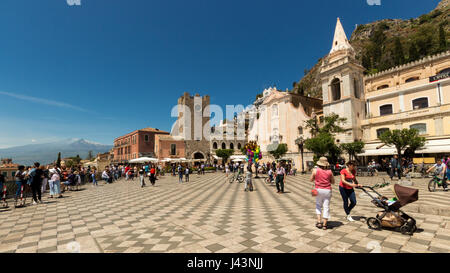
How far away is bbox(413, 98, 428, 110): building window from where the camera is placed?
23638 mm

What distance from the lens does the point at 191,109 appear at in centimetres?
4356

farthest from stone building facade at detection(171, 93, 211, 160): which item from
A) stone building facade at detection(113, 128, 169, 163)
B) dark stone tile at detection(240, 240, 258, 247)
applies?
dark stone tile at detection(240, 240, 258, 247)

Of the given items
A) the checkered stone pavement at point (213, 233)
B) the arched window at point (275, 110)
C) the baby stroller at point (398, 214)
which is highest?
the arched window at point (275, 110)

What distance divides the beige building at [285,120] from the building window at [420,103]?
1231cm

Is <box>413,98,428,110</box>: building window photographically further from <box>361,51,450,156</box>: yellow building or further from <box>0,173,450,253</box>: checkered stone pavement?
<box>0,173,450,253</box>: checkered stone pavement

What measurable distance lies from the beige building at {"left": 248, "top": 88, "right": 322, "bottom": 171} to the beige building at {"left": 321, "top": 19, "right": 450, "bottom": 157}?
632 centimetres

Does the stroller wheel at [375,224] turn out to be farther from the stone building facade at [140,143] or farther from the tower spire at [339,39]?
the stone building facade at [140,143]

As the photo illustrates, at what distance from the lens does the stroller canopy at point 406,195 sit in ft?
13.3

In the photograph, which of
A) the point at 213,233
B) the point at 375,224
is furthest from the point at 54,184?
the point at 375,224

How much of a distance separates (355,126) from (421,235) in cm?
2677

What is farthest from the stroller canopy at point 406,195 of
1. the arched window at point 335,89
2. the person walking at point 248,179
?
the arched window at point 335,89

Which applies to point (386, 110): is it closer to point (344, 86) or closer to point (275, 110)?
point (344, 86)
